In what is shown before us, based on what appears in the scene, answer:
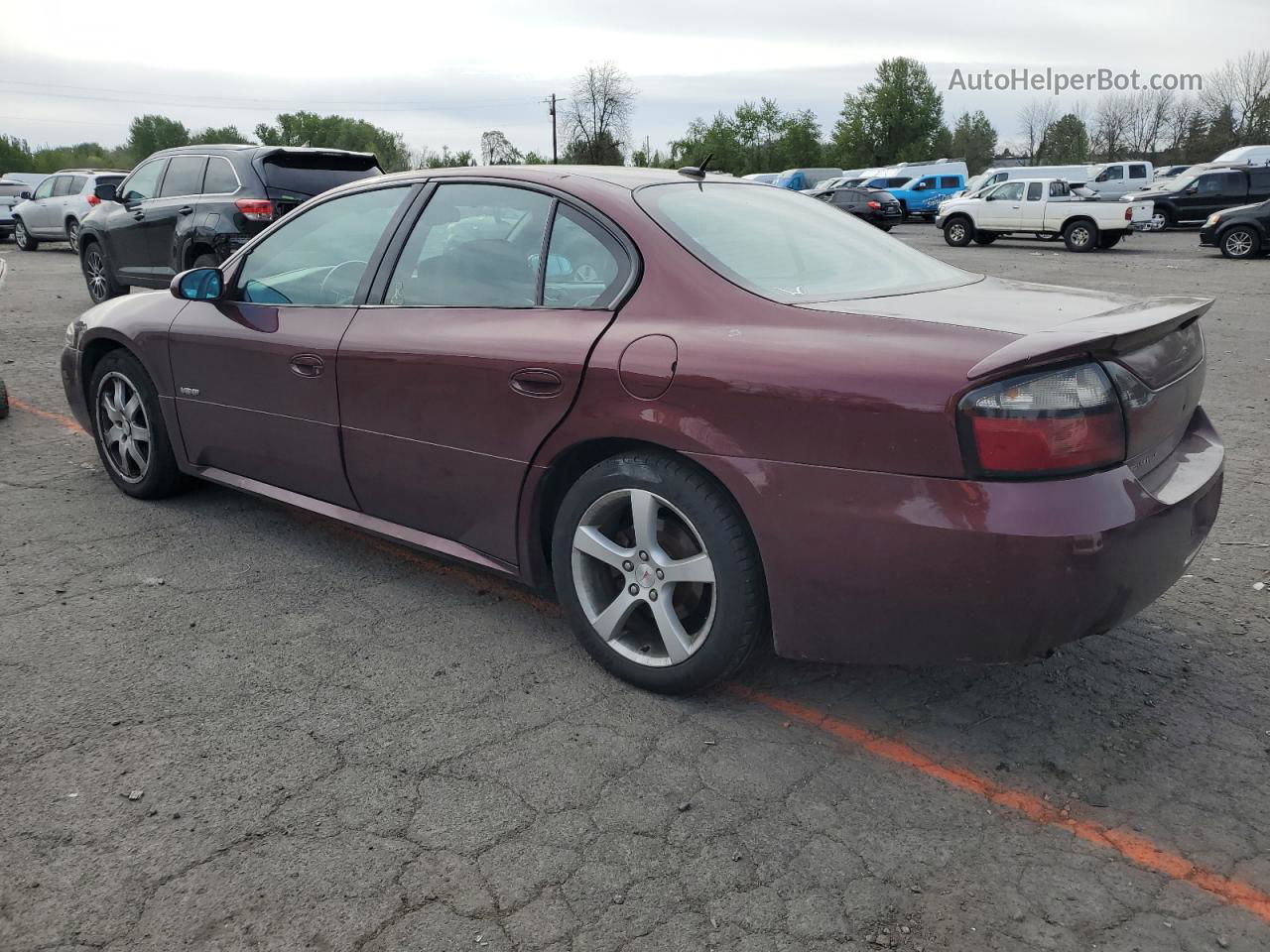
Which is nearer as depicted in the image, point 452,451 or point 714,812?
point 714,812

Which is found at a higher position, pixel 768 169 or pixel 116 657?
pixel 768 169

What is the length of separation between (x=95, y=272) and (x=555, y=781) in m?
11.9

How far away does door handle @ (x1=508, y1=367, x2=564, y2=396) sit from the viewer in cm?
309

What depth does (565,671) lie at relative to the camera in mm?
3289

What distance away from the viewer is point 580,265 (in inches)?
127

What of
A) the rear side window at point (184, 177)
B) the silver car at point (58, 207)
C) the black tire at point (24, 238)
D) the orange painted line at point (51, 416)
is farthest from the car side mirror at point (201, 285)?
the black tire at point (24, 238)

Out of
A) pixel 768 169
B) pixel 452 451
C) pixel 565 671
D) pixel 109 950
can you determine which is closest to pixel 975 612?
pixel 565 671

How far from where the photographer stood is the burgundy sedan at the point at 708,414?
244 cm

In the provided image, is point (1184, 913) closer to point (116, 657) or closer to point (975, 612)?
point (975, 612)

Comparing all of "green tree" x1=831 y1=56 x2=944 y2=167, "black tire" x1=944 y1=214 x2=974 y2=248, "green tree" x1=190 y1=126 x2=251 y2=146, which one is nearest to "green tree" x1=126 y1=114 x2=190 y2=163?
"green tree" x1=190 y1=126 x2=251 y2=146

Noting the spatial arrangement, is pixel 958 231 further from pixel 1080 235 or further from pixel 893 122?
pixel 893 122

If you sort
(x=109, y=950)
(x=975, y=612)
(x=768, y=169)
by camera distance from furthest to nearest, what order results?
(x=768, y=169), (x=975, y=612), (x=109, y=950)

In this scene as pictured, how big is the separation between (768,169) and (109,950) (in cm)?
10049

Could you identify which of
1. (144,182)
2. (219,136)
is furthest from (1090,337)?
(219,136)
